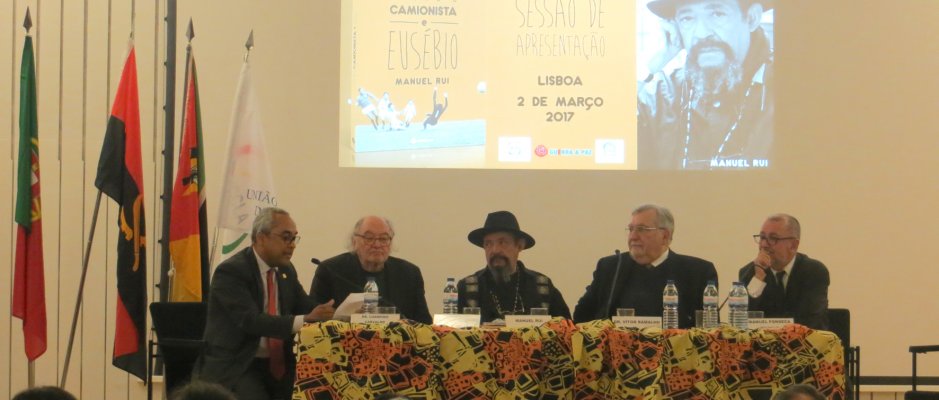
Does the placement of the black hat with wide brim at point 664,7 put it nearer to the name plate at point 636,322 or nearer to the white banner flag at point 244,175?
the white banner flag at point 244,175

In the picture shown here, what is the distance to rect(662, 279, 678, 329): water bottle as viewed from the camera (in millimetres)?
4168

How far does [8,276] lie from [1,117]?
3.11ft

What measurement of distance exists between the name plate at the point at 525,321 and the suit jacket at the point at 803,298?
1.39m

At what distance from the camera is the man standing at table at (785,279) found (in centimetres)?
469

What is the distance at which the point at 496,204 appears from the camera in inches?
251

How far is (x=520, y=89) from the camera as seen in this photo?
250 inches

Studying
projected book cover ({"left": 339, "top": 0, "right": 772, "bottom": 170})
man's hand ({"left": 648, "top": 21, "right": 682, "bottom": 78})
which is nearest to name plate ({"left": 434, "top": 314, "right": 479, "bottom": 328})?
projected book cover ({"left": 339, "top": 0, "right": 772, "bottom": 170})

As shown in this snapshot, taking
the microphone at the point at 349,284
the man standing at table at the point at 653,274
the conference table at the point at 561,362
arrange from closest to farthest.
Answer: the conference table at the point at 561,362
the man standing at table at the point at 653,274
the microphone at the point at 349,284

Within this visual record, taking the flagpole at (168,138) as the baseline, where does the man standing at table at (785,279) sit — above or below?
below

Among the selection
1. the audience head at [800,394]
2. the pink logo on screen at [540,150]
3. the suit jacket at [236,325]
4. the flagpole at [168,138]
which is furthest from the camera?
the pink logo on screen at [540,150]

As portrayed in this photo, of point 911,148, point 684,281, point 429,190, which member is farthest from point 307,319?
point 911,148

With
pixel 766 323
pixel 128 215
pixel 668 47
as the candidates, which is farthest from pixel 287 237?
pixel 668 47

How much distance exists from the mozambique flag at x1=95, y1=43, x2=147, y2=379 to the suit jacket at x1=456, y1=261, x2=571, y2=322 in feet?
5.48

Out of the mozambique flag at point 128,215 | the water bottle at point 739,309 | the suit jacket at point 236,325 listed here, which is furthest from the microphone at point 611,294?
the mozambique flag at point 128,215
